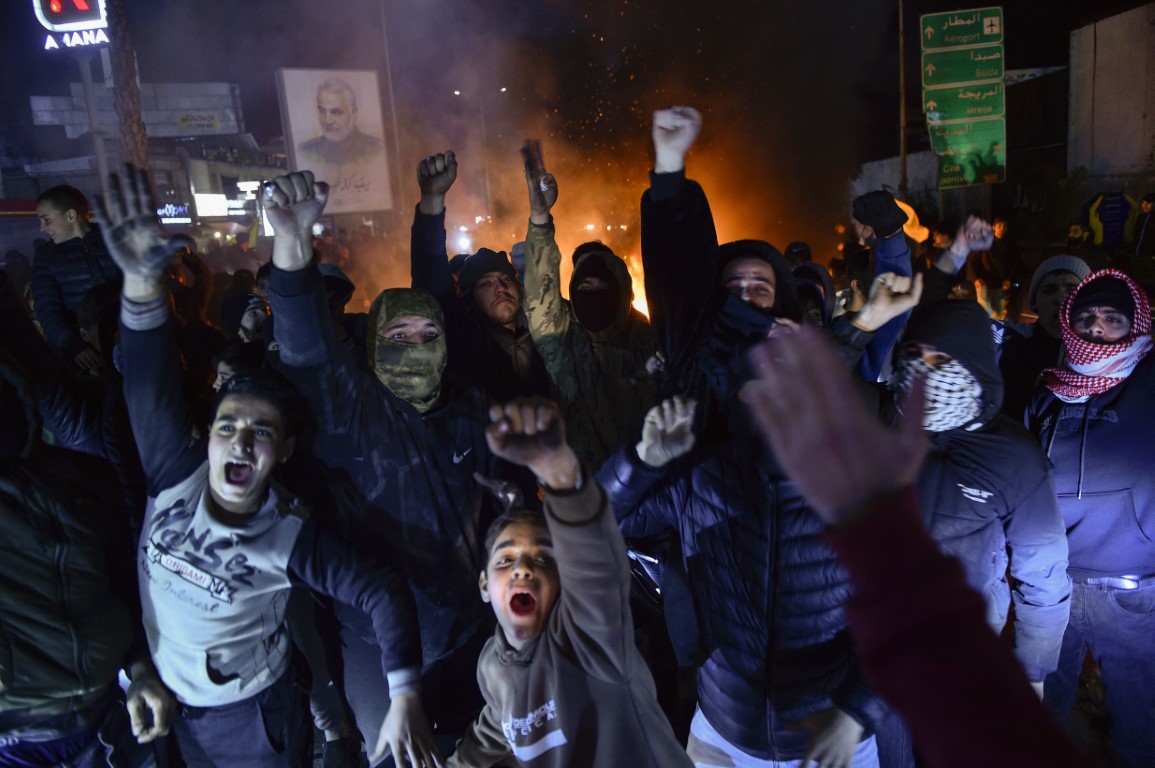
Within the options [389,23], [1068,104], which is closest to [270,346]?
[389,23]

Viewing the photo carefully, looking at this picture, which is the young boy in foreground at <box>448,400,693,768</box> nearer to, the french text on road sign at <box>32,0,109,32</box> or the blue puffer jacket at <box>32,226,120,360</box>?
the blue puffer jacket at <box>32,226,120,360</box>

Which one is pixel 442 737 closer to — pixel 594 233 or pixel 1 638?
pixel 1 638

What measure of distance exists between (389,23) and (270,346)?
54.3 feet

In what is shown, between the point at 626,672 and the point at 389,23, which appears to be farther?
the point at 389,23

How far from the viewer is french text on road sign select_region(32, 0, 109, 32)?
401 inches

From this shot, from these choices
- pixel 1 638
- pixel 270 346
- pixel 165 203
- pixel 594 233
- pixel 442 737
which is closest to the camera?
pixel 1 638

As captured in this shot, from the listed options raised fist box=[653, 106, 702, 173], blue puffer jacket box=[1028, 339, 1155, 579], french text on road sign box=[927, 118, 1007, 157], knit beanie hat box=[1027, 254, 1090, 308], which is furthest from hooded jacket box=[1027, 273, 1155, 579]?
french text on road sign box=[927, 118, 1007, 157]

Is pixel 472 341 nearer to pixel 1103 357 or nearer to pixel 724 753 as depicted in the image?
pixel 724 753

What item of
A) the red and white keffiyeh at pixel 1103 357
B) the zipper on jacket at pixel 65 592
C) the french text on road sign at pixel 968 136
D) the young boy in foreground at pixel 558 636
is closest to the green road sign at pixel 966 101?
the french text on road sign at pixel 968 136

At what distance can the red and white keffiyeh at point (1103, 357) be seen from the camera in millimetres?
2805

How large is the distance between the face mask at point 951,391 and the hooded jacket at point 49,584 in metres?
2.76

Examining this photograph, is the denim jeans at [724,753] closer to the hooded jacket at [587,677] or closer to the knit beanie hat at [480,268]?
the hooded jacket at [587,677]

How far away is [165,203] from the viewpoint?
111 ft

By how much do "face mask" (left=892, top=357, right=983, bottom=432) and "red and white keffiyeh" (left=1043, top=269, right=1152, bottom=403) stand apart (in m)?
0.92
